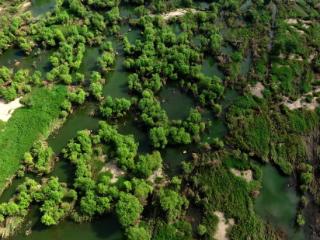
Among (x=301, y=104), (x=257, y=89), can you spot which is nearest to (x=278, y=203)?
(x=301, y=104)

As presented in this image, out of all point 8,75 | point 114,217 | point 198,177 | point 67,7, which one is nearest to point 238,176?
point 198,177

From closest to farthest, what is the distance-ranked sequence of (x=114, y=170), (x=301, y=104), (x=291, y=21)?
(x=114, y=170) → (x=301, y=104) → (x=291, y=21)

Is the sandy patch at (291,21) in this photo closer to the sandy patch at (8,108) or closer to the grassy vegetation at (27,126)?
the grassy vegetation at (27,126)

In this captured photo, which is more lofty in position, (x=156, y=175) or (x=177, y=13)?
(x=177, y=13)

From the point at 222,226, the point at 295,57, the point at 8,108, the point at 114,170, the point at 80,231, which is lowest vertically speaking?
the point at 222,226

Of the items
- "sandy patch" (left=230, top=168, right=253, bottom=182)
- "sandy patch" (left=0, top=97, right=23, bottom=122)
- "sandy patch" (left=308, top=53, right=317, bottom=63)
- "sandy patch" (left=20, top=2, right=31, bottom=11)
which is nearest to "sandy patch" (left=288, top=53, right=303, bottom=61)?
"sandy patch" (left=308, top=53, right=317, bottom=63)

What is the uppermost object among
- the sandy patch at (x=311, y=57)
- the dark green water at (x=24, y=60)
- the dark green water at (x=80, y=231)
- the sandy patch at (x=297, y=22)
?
the dark green water at (x=24, y=60)

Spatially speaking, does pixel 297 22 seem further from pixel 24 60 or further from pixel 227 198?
pixel 24 60

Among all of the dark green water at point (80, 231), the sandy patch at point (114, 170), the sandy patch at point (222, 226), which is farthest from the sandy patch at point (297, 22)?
the dark green water at point (80, 231)
